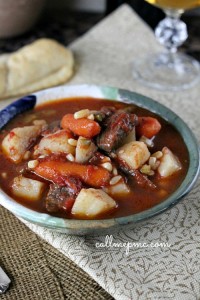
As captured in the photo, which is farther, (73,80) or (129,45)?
(129,45)

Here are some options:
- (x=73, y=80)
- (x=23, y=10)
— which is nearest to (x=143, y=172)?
(x=73, y=80)

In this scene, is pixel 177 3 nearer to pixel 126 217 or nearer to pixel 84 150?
pixel 84 150

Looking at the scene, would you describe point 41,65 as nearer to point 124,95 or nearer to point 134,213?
point 124,95

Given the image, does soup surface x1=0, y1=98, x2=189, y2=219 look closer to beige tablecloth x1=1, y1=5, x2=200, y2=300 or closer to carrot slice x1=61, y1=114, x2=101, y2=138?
carrot slice x1=61, y1=114, x2=101, y2=138

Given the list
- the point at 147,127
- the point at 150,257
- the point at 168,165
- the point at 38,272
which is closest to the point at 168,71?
the point at 147,127

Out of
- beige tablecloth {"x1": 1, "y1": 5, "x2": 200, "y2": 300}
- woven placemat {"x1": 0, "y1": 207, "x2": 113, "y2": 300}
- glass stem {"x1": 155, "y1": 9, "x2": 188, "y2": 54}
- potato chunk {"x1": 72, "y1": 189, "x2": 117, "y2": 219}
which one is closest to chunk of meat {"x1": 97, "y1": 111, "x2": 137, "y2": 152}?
potato chunk {"x1": 72, "y1": 189, "x2": 117, "y2": 219}

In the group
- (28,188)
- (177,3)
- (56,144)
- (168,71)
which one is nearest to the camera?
(28,188)
